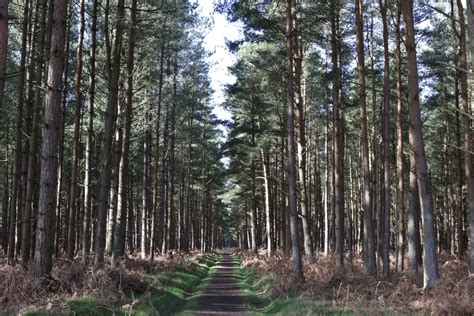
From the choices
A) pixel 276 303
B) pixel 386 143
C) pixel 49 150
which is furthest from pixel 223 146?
pixel 49 150

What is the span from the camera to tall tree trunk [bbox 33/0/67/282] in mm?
9039

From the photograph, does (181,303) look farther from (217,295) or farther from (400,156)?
(400,156)

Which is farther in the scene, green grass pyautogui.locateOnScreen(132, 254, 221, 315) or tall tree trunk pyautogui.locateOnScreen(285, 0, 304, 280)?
tall tree trunk pyautogui.locateOnScreen(285, 0, 304, 280)

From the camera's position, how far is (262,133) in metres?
28.6

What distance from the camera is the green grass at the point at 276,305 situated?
10.1 m

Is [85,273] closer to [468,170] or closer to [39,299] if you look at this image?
[39,299]

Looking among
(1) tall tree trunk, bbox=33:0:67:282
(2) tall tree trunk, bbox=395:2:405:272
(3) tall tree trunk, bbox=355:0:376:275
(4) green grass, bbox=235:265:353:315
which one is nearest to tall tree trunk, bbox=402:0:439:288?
(4) green grass, bbox=235:265:353:315

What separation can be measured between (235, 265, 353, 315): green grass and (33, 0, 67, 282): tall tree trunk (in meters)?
5.56

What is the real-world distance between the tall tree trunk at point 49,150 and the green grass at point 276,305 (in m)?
5.56

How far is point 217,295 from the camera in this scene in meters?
16.6

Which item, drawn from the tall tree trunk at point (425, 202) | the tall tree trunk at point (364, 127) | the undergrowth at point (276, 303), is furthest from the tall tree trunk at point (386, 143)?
the tall tree trunk at point (425, 202)

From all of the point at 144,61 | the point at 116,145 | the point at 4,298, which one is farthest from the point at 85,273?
the point at 144,61

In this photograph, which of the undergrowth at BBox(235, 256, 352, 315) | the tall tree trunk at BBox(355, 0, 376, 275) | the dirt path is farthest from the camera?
the tall tree trunk at BBox(355, 0, 376, 275)

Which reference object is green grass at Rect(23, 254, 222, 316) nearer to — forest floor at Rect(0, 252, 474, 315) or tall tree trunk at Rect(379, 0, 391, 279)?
forest floor at Rect(0, 252, 474, 315)
